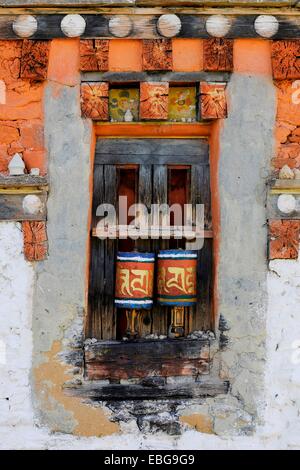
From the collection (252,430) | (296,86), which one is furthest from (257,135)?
(252,430)

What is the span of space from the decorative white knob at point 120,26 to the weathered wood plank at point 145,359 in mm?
1928

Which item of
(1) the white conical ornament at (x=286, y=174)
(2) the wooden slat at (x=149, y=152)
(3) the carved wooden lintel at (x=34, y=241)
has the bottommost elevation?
(3) the carved wooden lintel at (x=34, y=241)

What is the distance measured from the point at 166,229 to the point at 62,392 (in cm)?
120

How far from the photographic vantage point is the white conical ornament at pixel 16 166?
3828 mm

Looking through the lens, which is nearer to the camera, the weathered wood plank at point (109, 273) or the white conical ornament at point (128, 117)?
the white conical ornament at point (128, 117)

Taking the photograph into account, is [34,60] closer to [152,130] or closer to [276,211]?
[152,130]

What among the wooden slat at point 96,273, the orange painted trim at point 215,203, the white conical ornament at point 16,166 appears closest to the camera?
the white conical ornament at point 16,166

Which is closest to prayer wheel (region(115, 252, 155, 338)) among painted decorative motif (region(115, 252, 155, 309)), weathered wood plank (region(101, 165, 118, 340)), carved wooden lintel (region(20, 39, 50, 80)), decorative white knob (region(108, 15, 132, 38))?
painted decorative motif (region(115, 252, 155, 309))

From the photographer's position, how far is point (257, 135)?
3926 mm

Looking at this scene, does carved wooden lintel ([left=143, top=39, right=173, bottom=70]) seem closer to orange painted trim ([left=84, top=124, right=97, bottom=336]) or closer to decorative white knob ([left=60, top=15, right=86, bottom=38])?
decorative white knob ([left=60, top=15, right=86, bottom=38])

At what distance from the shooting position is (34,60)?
3.88 m

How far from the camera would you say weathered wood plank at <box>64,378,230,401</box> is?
3893 millimetres

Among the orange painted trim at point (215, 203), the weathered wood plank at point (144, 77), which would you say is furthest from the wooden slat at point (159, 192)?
the weathered wood plank at point (144, 77)

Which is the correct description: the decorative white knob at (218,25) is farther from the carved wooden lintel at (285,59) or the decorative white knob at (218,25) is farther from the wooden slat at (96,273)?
the wooden slat at (96,273)
